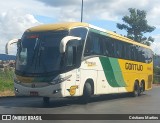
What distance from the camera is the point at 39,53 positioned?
51.8 feet

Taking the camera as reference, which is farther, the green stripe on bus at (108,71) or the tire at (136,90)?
the tire at (136,90)

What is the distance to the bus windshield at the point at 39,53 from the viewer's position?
50.8 feet

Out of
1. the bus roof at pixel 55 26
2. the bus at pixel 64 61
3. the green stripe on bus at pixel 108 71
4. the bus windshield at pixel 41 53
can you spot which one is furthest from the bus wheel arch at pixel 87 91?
the bus roof at pixel 55 26

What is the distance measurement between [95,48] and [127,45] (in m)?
5.35

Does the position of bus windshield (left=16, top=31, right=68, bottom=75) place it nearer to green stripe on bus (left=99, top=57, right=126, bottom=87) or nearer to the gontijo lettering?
green stripe on bus (left=99, top=57, right=126, bottom=87)

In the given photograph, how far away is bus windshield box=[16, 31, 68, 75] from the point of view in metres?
15.5

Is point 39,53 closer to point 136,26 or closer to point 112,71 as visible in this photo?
point 112,71

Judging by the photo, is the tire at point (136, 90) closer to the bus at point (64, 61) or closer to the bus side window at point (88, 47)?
the bus at point (64, 61)

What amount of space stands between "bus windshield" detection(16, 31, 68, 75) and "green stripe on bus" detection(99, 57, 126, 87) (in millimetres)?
3422

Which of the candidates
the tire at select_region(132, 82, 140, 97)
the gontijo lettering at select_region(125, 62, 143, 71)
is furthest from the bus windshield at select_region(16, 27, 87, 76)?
the tire at select_region(132, 82, 140, 97)

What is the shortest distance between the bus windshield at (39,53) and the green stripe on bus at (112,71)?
135 inches

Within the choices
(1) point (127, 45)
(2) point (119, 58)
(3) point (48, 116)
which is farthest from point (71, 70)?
(1) point (127, 45)

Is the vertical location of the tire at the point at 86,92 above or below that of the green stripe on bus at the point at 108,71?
below

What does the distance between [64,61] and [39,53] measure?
3.76ft
